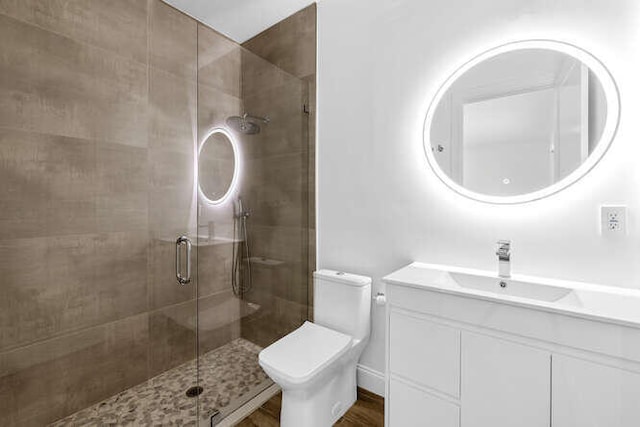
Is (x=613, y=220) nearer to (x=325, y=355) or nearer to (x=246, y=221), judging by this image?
(x=325, y=355)

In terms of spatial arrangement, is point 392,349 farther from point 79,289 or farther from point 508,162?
point 79,289

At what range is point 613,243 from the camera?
1.18m

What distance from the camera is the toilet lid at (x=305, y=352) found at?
1340mm

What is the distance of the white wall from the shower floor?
78 cm

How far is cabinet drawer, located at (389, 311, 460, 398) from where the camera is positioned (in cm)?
116

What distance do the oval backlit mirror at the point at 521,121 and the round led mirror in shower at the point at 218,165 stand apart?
1124mm

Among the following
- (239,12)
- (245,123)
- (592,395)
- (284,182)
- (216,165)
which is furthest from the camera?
(239,12)

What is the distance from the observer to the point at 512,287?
50.3 inches

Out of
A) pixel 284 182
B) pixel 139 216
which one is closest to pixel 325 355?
pixel 284 182

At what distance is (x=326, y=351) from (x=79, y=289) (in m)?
1.47

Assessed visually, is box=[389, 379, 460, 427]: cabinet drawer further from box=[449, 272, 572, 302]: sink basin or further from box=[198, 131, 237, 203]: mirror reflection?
box=[198, 131, 237, 203]: mirror reflection

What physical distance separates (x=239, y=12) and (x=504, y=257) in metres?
2.39

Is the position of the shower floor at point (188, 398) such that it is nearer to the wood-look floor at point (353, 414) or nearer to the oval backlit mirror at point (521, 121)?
the wood-look floor at point (353, 414)

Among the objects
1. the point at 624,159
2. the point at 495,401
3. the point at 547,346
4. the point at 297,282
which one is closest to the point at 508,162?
the point at 624,159
